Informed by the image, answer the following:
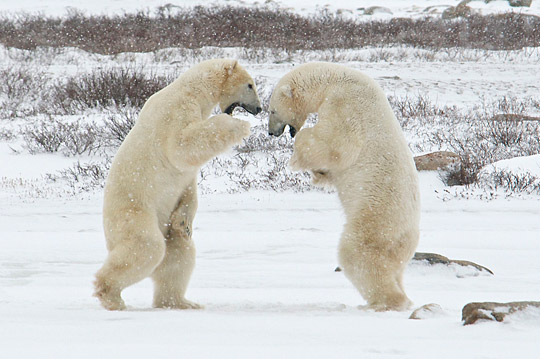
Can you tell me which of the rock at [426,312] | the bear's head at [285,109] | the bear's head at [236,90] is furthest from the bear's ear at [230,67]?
the rock at [426,312]

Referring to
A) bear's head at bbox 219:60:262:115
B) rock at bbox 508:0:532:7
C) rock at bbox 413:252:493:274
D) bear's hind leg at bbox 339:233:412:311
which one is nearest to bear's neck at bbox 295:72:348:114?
bear's head at bbox 219:60:262:115

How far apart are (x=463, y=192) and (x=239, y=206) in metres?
2.55

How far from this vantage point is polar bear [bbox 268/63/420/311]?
9.84 feet

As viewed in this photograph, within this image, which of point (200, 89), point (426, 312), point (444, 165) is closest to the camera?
point (426, 312)

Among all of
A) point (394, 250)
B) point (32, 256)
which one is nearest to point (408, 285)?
point (394, 250)

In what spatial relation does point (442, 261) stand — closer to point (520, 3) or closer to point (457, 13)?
point (457, 13)

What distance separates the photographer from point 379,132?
316cm

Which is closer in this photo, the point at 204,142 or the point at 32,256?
the point at 204,142

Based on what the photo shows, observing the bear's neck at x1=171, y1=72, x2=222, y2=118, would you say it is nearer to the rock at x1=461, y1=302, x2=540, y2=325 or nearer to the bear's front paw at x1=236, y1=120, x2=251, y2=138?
the bear's front paw at x1=236, y1=120, x2=251, y2=138

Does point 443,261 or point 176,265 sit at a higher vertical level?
point 176,265

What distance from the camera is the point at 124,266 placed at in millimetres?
2893

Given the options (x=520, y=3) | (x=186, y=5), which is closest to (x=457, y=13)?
(x=520, y=3)

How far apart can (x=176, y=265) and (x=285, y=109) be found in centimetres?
109

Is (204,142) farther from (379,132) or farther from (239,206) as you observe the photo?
(239,206)
